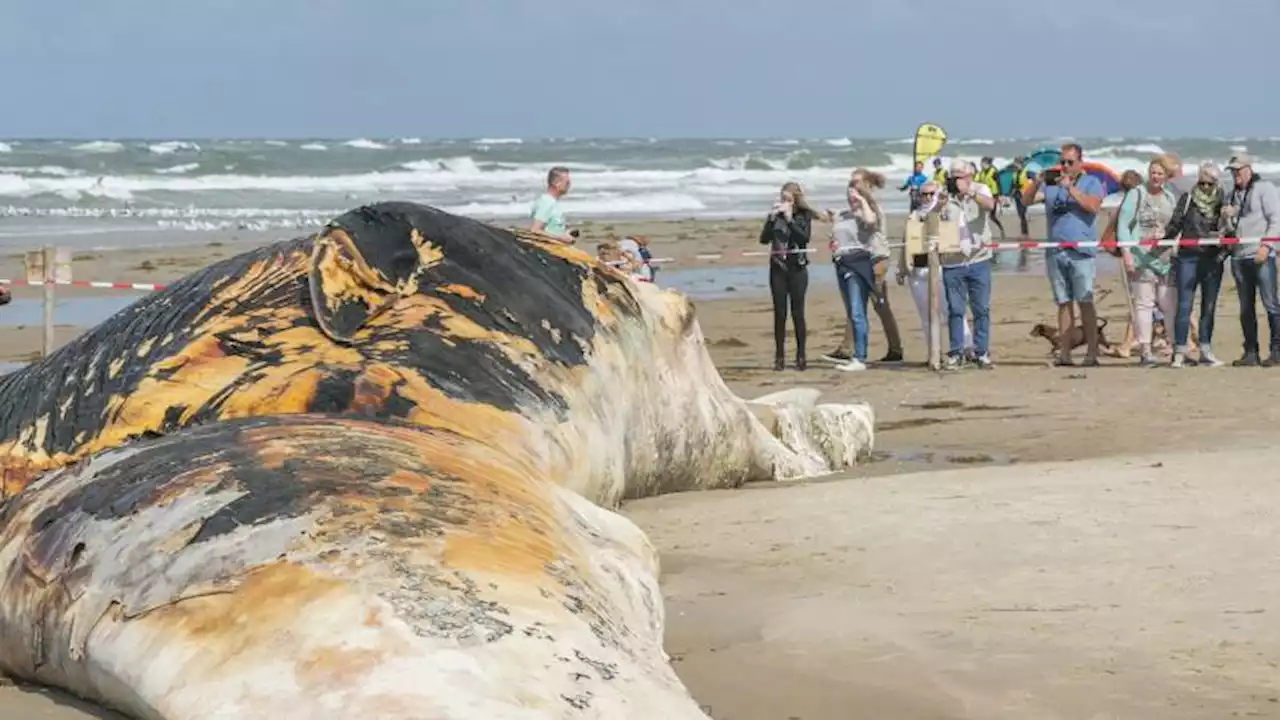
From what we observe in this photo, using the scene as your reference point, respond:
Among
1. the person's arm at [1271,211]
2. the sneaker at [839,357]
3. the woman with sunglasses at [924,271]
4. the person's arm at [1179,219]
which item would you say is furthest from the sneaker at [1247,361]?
the sneaker at [839,357]

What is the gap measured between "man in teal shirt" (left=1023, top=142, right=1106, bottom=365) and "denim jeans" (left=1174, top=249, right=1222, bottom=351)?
2.18ft

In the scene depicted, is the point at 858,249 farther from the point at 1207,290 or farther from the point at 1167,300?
the point at 1207,290

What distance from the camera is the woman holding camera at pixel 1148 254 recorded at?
Result: 46.7ft

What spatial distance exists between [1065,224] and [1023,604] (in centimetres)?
917

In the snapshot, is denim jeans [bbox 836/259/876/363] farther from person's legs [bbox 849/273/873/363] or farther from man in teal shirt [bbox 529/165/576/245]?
man in teal shirt [bbox 529/165/576/245]

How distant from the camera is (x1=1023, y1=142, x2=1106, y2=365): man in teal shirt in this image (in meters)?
14.2

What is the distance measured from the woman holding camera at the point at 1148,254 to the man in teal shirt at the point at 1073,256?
9.9 inches

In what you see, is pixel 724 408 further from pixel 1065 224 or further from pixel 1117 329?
pixel 1117 329

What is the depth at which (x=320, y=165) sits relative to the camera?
6388cm

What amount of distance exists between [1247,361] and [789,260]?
3.55 meters

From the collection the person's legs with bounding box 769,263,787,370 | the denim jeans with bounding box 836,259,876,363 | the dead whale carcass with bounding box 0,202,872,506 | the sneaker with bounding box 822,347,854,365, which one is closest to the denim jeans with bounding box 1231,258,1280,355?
the denim jeans with bounding box 836,259,876,363

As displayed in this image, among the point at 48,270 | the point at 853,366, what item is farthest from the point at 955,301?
the point at 48,270

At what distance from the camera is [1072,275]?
1429 centimetres

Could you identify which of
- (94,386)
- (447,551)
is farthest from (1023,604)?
(94,386)
